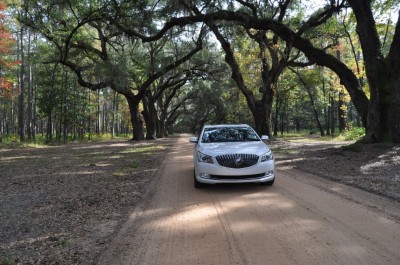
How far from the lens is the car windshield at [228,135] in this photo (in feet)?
30.9

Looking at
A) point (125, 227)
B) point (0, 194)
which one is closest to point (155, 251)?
point (125, 227)

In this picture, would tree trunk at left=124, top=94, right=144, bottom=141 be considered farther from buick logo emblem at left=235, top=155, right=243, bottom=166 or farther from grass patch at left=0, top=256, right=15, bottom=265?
grass patch at left=0, top=256, right=15, bottom=265

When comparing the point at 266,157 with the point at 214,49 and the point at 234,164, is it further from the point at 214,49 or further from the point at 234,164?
the point at 214,49

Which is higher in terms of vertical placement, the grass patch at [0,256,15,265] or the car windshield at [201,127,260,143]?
the car windshield at [201,127,260,143]

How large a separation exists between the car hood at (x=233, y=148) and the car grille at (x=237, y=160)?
96mm

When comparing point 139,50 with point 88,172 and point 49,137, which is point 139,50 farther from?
point 88,172

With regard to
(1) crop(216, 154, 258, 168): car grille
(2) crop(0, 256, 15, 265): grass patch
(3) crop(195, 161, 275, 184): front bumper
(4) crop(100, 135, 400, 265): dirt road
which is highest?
(1) crop(216, 154, 258, 168): car grille

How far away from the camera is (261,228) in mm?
5301

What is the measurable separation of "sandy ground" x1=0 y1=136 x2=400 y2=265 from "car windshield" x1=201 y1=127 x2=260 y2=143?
1300 millimetres

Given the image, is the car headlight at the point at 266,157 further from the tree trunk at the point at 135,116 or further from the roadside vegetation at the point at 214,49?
the tree trunk at the point at 135,116

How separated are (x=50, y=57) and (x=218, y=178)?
905 inches

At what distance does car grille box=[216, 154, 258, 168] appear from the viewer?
26.1ft

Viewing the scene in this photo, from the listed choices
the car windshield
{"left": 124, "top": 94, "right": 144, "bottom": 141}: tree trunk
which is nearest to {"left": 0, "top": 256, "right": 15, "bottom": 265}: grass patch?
the car windshield

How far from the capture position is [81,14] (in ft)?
61.6
